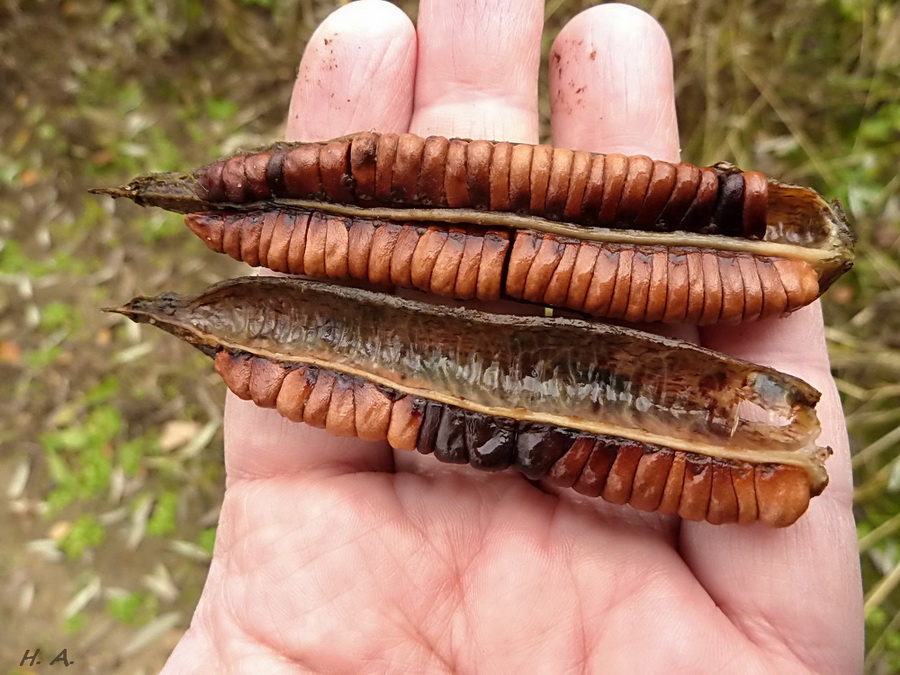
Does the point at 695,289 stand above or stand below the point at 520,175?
below

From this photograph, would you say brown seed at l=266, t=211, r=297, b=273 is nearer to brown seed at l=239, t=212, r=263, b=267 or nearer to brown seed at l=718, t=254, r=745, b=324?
brown seed at l=239, t=212, r=263, b=267

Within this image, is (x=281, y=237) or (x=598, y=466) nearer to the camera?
(x=598, y=466)

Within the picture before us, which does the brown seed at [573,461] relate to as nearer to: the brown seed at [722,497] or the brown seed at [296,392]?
the brown seed at [722,497]

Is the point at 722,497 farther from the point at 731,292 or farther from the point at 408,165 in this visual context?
the point at 408,165

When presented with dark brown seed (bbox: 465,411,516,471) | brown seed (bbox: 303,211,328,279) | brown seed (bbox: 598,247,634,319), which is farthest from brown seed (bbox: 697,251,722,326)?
→ brown seed (bbox: 303,211,328,279)

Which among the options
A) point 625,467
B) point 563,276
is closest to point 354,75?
point 563,276

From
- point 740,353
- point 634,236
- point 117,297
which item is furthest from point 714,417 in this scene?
point 117,297

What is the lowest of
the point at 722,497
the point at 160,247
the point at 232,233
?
the point at 160,247

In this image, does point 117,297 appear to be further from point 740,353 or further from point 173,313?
point 740,353
